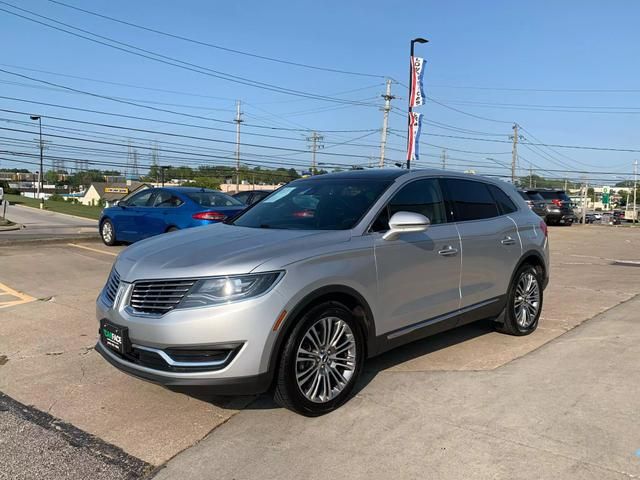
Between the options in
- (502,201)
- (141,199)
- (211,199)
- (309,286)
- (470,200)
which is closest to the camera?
(309,286)

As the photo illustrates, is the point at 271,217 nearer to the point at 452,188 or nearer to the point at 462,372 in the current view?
the point at 452,188

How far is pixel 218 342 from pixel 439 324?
213 centimetres

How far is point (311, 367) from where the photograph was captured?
11.8ft

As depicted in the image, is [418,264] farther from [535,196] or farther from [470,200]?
[535,196]

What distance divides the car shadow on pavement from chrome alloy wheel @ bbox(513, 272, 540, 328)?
35 centimetres

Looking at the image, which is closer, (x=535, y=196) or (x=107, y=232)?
(x=107, y=232)

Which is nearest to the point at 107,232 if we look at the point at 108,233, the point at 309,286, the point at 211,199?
the point at 108,233

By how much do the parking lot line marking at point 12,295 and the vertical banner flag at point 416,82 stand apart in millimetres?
19491

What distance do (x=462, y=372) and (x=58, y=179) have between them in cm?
17754

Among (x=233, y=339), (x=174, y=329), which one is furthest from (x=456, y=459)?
(x=174, y=329)

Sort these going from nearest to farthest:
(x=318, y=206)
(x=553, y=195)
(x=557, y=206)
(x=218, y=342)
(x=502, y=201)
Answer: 1. (x=218, y=342)
2. (x=318, y=206)
3. (x=502, y=201)
4. (x=557, y=206)
5. (x=553, y=195)

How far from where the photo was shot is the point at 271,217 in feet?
15.1

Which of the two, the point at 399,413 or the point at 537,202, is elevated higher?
the point at 537,202

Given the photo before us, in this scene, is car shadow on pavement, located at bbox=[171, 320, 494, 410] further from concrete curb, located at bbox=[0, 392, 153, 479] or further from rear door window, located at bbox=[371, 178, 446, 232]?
rear door window, located at bbox=[371, 178, 446, 232]
